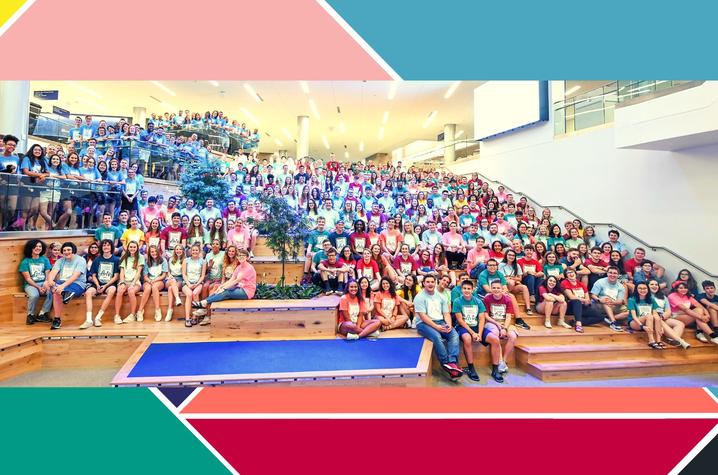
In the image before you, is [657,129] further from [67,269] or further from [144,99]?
[67,269]

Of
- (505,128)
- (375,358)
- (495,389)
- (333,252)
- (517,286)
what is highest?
(505,128)

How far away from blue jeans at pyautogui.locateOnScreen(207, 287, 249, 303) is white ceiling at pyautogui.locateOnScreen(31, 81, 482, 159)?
2139mm

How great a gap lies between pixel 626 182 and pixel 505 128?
7.24 ft

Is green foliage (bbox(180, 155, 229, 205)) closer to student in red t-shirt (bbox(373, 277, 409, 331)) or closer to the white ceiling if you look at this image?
the white ceiling

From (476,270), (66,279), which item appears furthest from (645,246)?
(66,279)

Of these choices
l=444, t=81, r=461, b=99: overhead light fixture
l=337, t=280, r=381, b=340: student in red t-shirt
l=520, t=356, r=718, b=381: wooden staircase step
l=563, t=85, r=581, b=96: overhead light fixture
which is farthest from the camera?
l=563, t=85, r=581, b=96: overhead light fixture

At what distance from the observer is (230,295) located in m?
3.71

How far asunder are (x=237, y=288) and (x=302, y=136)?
8.19ft

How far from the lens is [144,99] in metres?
3.79

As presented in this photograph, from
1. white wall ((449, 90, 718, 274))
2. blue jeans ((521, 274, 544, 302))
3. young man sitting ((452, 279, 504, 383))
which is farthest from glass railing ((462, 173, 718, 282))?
young man sitting ((452, 279, 504, 383))

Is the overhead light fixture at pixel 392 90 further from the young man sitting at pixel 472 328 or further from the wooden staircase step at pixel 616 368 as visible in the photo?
the wooden staircase step at pixel 616 368

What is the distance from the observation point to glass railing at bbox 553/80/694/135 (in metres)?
4.41

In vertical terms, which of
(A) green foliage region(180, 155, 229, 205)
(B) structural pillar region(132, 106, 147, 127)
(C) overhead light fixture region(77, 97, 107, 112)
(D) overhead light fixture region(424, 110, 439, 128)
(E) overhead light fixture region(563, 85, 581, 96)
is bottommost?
(A) green foliage region(180, 155, 229, 205)
